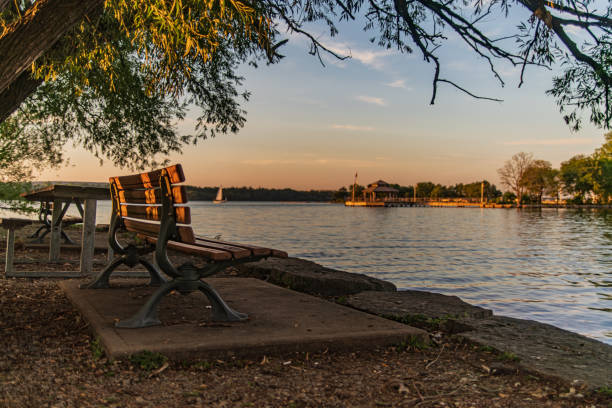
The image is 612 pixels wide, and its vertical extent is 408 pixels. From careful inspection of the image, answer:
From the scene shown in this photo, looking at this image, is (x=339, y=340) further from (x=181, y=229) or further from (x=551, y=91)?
(x=551, y=91)

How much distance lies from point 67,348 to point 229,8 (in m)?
3.52

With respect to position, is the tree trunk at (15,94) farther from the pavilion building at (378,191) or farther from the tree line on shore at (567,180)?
the pavilion building at (378,191)

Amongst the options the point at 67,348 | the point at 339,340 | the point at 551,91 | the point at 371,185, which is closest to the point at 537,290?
the point at 551,91

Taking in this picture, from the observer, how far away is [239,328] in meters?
3.29

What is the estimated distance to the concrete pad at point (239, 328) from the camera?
2879 mm

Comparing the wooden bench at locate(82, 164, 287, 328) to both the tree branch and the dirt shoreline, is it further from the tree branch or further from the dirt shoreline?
the tree branch

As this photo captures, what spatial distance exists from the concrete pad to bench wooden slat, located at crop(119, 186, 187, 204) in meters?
0.84

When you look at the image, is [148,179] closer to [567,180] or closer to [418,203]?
[567,180]

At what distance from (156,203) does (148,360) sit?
3.99ft

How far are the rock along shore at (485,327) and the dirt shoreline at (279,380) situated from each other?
0.18m

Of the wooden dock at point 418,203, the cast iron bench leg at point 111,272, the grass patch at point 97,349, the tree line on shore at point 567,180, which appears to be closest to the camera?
the grass patch at point 97,349

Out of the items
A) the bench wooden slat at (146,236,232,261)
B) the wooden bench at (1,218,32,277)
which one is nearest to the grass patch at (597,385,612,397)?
the bench wooden slat at (146,236,232,261)

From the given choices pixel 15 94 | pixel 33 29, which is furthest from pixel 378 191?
pixel 33 29

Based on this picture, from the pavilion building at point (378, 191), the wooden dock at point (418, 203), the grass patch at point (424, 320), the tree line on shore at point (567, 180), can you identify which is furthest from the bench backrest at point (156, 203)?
the pavilion building at point (378, 191)
